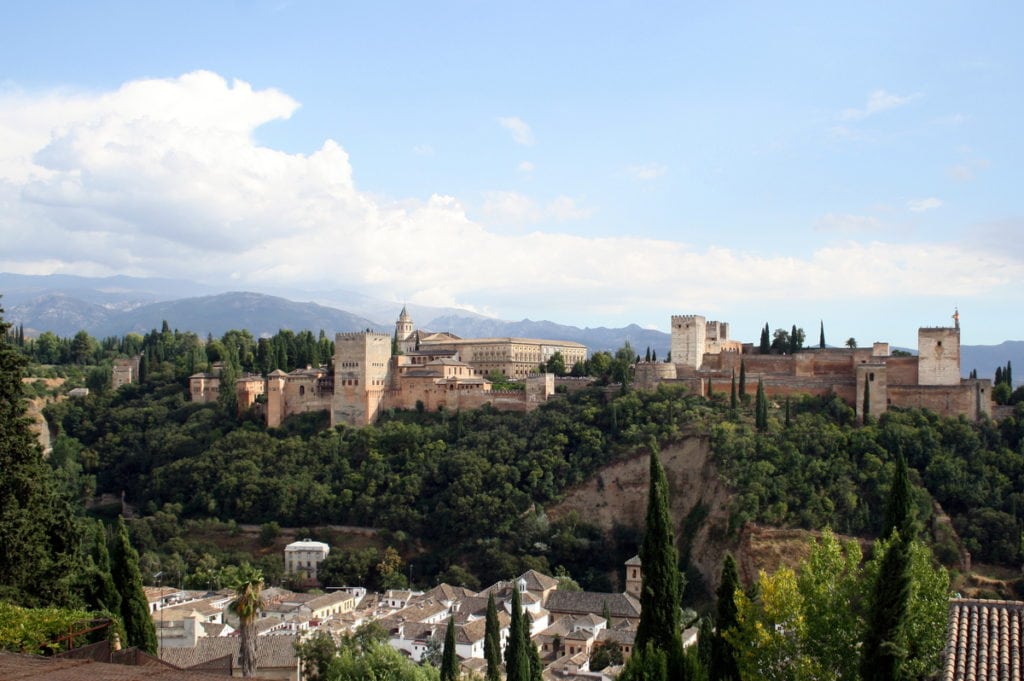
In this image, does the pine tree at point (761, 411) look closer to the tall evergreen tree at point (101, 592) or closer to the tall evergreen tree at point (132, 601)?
the tall evergreen tree at point (132, 601)

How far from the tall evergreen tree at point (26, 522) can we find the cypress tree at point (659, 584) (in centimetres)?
1147

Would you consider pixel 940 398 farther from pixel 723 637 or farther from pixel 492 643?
pixel 723 637

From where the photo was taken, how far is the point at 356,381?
57.0 meters

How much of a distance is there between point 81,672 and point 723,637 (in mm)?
11146

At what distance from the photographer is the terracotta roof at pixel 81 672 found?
1089 cm

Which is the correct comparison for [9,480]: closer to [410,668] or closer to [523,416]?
[410,668]

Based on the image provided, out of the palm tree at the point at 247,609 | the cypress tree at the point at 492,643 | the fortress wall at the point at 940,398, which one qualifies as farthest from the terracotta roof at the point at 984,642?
the fortress wall at the point at 940,398

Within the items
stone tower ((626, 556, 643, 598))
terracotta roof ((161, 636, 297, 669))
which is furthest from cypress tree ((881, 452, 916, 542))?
stone tower ((626, 556, 643, 598))

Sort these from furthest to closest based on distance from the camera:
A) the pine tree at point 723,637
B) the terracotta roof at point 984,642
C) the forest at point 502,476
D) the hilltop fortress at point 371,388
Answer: the hilltop fortress at point 371,388, the forest at point 502,476, the pine tree at point 723,637, the terracotta roof at point 984,642

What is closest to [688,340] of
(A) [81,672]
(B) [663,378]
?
(B) [663,378]

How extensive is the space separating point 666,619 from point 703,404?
98.9 feet

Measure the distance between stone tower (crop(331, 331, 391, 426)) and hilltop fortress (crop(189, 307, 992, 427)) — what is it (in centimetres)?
Result: 6

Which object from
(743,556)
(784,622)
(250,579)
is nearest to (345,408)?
(743,556)

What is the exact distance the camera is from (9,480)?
19.1 metres
